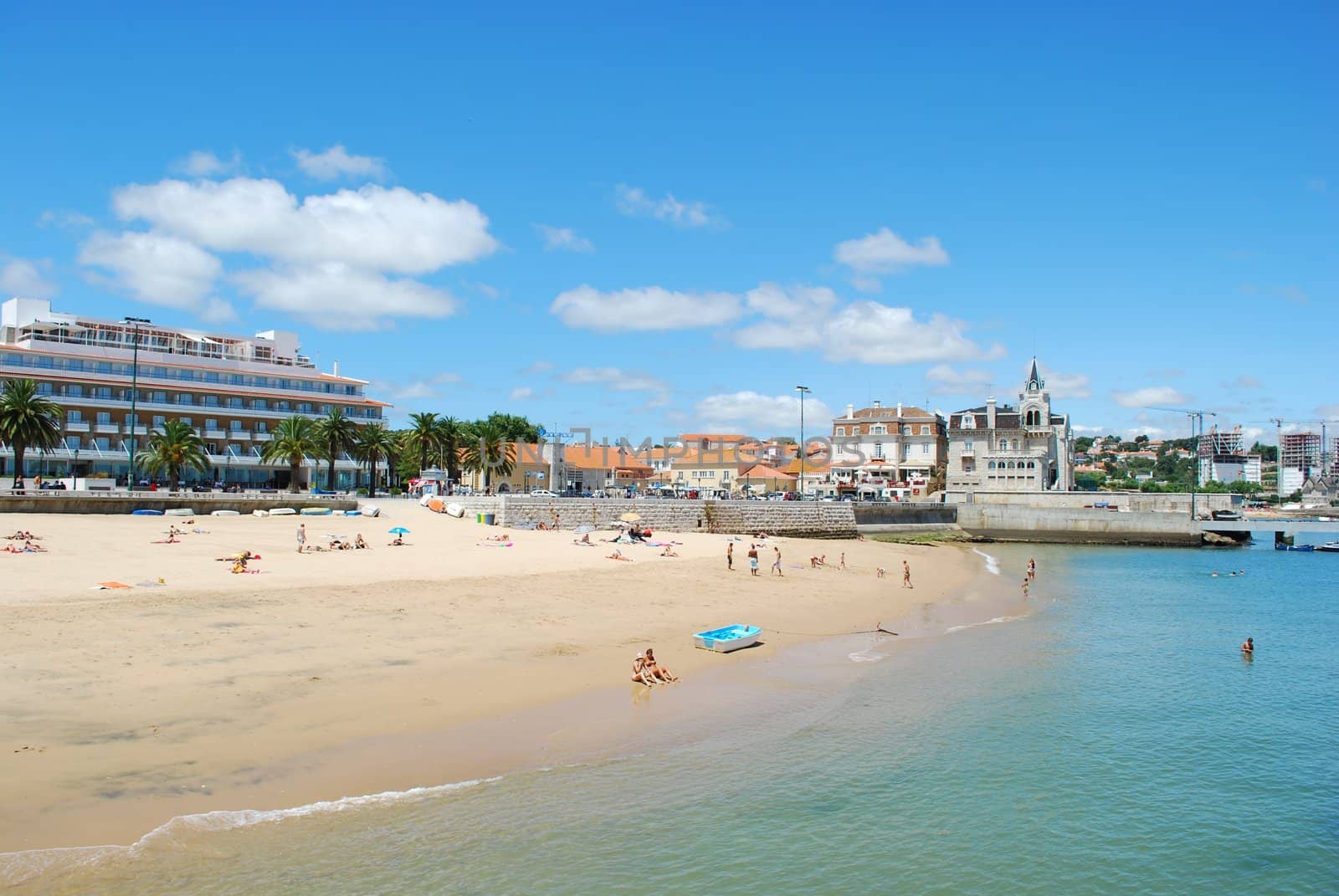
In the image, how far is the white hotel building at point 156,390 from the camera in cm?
7231

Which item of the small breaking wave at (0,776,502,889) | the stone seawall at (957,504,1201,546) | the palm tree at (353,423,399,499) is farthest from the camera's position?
Result: the stone seawall at (957,504,1201,546)

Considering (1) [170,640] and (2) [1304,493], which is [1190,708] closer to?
(1) [170,640]

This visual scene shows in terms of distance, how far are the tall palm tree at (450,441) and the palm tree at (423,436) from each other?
0.60 meters

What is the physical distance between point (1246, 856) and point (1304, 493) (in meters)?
210

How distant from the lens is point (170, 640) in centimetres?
1958

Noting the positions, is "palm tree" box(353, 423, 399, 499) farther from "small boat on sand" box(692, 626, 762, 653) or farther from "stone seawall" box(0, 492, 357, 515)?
"small boat on sand" box(692, 626, 762, 653)

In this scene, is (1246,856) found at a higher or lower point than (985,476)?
lower

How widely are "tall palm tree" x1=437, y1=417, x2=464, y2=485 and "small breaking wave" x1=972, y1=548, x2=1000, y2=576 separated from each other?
46.9 meters

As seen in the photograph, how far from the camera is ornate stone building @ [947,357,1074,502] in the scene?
105 metres

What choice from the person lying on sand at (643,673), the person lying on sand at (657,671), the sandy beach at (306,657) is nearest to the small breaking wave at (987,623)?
the sandy beach at (306,657)

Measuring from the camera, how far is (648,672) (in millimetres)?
21094

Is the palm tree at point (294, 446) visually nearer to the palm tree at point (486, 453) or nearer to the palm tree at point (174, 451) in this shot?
the palm tree at point (174, 451)

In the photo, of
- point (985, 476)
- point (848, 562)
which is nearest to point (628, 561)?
point (848, 562)

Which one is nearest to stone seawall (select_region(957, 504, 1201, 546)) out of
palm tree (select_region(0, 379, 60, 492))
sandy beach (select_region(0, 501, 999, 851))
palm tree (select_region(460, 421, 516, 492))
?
palm tree (select_region(460, 421, 516, 492))
